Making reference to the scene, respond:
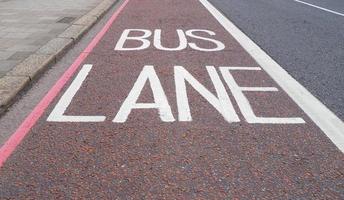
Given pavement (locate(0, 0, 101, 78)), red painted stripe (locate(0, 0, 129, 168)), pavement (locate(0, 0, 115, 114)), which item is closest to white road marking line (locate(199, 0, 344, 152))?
red painted stripe (locate(0, 0, 129, 168))

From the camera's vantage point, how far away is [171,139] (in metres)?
4.41

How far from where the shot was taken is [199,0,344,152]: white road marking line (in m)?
4.64

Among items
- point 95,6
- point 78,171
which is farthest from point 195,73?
point 95,6

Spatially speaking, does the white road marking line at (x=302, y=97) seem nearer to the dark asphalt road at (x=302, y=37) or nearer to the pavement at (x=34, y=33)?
the dark asphalt road at (x=302, y=37)

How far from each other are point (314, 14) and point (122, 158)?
1065cm

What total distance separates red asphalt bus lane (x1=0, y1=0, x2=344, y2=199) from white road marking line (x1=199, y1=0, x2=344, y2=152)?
0.10m

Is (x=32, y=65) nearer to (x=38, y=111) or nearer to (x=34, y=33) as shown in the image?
(x=38, y=111)

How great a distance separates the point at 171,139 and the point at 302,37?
6.01 m

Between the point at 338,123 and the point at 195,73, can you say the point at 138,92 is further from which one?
the point at 338,123

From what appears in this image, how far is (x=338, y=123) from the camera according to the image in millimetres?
4801

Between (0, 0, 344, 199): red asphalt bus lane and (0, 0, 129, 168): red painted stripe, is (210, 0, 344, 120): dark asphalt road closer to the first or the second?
(0, 0, 344, 199): red asphalt bus lane

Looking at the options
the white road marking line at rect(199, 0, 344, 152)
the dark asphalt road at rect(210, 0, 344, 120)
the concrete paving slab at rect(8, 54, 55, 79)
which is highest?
the concrete paving slab at rect(8, 54, 55, 79)

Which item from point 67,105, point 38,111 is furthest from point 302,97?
point 38,111

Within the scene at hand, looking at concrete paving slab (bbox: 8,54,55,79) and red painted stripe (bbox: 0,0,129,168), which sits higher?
concrete paving slab (bbox: 8,54,55,79)
